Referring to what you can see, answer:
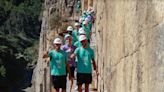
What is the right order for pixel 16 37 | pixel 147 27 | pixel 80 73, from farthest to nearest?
1. pixel 16 37
2. pixel 80 73
3. pixel 147 27

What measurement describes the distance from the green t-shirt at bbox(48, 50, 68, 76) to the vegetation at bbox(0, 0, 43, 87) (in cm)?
5399

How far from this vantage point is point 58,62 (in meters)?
Answer: 10.2

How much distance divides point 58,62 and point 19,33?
75.1m

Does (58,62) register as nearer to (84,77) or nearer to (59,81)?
(59,81)

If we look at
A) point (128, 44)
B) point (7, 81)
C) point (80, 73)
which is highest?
point (128, 44)

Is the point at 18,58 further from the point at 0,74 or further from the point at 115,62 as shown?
the point at 115,62

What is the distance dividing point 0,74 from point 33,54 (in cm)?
1755

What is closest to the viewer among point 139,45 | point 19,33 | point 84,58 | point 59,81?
point 139,45

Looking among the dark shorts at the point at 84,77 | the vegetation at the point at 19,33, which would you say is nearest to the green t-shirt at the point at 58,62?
the dark shorts at the point at 84,77

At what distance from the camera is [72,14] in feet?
112

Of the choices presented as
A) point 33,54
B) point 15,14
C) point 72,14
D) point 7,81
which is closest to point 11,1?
point 15,14

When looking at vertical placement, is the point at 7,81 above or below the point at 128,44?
below

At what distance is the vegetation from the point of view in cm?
6706

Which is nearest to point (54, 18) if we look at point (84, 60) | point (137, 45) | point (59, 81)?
point (59, 81)
